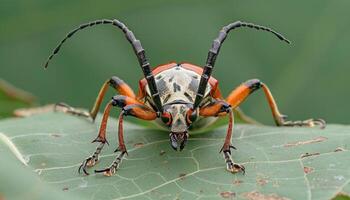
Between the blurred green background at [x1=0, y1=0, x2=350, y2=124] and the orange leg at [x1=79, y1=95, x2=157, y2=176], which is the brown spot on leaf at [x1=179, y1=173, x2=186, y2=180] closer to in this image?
the orange leg at [x1=79, y1=95, x2=157, y2=176]

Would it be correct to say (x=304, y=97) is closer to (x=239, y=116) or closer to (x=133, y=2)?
(x=239, y=116)

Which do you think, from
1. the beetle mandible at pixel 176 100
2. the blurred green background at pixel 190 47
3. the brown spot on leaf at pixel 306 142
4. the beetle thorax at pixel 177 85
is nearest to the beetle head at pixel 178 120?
the beetle mandible at pixel 176 100

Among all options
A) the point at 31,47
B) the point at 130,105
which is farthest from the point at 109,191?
the point at 31,47

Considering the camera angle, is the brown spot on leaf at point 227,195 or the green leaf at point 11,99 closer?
the brown spot on leaf at point 227,195

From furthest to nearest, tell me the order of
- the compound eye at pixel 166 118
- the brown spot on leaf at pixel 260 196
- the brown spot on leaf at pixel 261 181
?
the compound eye at pixel 166 118 < the brown spot on leaf at pixel 261 181 < the brown spot on leaf at pixel 260 196

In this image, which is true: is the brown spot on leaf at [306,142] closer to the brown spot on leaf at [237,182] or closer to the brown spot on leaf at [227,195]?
the brown spot on leaf at [237,182]

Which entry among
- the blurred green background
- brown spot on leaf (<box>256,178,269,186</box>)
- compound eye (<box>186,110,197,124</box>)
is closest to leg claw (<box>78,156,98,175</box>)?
compound eye (<box>186,110,197,124</box>)
